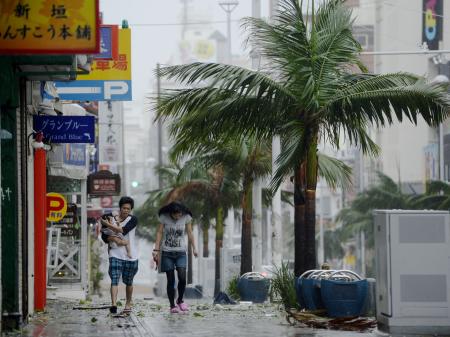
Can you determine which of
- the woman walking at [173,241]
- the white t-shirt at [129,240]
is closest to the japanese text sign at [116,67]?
the woman walking at [173,241]

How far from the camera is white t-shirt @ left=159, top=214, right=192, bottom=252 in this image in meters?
19.0

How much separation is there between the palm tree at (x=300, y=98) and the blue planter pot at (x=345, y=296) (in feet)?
9.71

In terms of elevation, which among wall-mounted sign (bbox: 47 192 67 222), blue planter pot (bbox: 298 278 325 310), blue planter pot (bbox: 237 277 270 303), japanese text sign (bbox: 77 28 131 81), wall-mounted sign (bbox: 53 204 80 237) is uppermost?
japanese text sign (bbox: 77 28 131 81)

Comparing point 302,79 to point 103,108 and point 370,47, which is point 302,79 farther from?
point 370,47

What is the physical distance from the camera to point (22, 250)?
17281 millimetres

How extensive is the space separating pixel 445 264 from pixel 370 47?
4799 inches

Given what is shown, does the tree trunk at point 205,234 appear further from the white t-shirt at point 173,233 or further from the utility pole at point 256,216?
the white t-shirt at point 173,233

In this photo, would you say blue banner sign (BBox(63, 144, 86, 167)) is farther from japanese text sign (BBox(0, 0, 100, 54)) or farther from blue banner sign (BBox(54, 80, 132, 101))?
japanese text sign (BBox(0, 0, 100, 54))

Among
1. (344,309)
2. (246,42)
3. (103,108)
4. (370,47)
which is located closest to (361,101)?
(246,42)

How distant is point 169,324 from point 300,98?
4589mm

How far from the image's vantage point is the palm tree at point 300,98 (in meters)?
19.5

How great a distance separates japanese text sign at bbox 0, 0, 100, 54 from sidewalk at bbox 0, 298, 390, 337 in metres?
4.03

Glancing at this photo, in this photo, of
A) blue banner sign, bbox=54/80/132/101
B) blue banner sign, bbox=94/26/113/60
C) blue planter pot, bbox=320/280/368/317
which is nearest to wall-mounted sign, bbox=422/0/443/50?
blue banner sign, bbox=54/80/132/101

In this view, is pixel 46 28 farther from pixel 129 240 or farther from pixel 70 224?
pixel 70 224
